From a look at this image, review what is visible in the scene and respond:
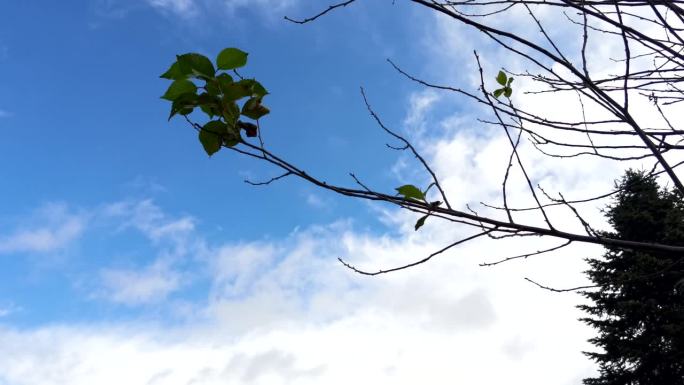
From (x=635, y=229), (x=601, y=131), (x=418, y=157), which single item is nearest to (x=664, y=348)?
(x=635, y=229)

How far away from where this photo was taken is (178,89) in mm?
888

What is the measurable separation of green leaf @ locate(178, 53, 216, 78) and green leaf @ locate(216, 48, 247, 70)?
0.02 metres

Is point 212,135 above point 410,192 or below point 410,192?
above

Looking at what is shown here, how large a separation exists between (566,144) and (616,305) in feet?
51.1

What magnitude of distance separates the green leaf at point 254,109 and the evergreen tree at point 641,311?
14.7 m

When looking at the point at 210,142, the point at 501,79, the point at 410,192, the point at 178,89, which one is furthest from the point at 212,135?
the point at 501,79

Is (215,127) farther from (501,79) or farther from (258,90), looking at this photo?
(501,79)

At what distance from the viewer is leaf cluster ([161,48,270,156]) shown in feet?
2.90

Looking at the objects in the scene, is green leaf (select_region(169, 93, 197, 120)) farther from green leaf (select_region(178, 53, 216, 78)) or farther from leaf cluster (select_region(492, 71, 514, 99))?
leaf cluster (select_region(492, 71, 514, 99))

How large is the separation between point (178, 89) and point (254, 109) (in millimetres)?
155

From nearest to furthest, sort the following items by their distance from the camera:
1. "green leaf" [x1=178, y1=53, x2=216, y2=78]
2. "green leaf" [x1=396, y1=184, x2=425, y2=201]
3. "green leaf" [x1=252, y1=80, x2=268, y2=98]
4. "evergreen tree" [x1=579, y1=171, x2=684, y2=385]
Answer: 1. "green leaf" [x1=178, y1=53, x2=216, y2=78]
2. "green leaf" [x1=252, y1=80, x2=268, y2=98]
3. "green leaf" [x1=396, y1=184, x2=425, y2=201]
4. "evergreen tree" [x1=579, y1=171, x2=684, y2=385]

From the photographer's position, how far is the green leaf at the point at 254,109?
977 mm

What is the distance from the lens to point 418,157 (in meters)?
1.32

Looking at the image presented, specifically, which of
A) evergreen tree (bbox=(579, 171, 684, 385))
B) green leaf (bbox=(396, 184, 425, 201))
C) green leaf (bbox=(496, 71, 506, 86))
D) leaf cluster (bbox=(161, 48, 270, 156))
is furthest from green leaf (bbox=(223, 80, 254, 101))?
evergreen tree (bbox=(579, 171, 684, 385))
